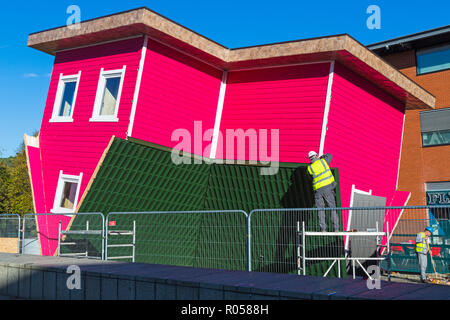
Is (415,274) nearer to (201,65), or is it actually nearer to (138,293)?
(138,293)

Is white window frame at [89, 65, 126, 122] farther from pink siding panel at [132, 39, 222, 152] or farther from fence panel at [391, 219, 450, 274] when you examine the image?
fence panel at [391, 219, 450, 274]

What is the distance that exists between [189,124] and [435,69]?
18.2 meters

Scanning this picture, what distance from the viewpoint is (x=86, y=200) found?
1239cm

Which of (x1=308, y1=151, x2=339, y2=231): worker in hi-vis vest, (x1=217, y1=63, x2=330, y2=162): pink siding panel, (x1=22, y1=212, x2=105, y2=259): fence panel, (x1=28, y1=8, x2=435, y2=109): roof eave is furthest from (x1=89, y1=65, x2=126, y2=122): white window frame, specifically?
(x1=308, y1=151, x2=339, y2=231): worker in hi-vis vest

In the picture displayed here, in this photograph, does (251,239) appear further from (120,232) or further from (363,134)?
(363,134)

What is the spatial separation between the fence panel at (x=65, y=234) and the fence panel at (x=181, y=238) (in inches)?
16.1

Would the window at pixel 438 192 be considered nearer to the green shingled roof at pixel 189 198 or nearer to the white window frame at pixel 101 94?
the green shingled roof at pixel 189 198

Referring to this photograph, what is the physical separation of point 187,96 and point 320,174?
4900mm

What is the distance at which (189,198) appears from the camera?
1490 centimetres

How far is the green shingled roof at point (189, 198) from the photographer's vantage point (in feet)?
35.1

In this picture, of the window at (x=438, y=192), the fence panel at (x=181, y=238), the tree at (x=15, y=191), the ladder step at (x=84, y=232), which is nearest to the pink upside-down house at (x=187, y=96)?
the ladder step at (x=84, y=232)

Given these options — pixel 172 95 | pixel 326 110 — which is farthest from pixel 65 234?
pixel 326 110

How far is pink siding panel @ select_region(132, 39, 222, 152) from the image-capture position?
13.1m
